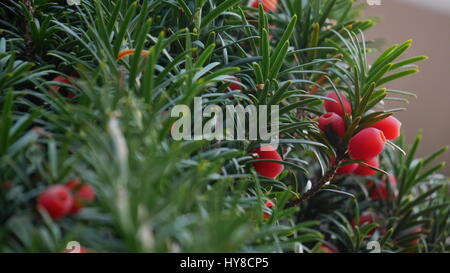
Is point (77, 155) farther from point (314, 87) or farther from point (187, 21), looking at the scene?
point (314, 87)

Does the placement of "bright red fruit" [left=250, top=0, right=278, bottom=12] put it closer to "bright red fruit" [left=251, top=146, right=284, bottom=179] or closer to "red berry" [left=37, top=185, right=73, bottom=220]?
"bright red fruit" [left=251, top=146, right=284, bottom=179]

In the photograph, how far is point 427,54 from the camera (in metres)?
1.51

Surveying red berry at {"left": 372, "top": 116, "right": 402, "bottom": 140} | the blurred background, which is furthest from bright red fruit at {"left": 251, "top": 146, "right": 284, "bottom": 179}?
the blurred background

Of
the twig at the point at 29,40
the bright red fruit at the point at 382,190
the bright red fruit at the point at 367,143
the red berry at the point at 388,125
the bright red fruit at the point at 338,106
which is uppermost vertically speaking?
the twig at the point at 29,40

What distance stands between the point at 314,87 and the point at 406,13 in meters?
1.13

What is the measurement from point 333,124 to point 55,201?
0.31 meters

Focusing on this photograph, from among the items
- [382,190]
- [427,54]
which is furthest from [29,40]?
[427,54]

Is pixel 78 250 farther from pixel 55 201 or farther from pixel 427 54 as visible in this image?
pixel 427 54

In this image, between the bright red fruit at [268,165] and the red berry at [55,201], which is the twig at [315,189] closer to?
the bright red fruit at [268,165]

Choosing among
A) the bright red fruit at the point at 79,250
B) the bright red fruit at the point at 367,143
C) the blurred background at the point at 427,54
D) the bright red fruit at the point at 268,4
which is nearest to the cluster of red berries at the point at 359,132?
the bright red fruit at the point at 367,143

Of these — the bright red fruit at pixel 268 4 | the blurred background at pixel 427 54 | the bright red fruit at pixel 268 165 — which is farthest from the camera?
the blurred background at pixel 427 54

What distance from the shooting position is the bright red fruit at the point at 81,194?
292mm

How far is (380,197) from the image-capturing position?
2.34 ft
